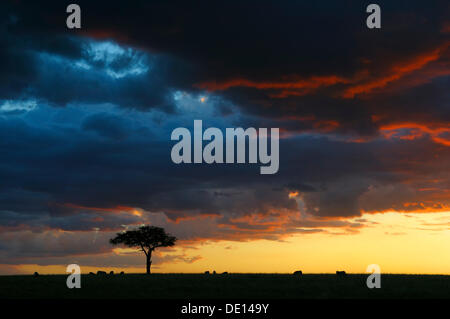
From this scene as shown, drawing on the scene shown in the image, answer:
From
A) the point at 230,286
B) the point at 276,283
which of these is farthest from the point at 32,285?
the point at 276,283

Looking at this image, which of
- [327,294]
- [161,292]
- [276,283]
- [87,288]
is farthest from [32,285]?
[327,294]

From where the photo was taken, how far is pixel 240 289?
48.8 m

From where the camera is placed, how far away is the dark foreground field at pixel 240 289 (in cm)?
4534

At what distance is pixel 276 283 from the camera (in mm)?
53656

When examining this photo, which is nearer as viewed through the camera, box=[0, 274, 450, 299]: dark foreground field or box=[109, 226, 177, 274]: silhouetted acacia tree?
box=[0, 274, 450, 299]: dark foreground field

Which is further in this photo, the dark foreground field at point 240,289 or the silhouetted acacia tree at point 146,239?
the silhouetted acacia tree at point 146,239

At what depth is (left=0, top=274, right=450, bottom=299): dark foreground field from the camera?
45344 millimetres

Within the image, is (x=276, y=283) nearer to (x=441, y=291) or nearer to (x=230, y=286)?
(x=230, y=286)
